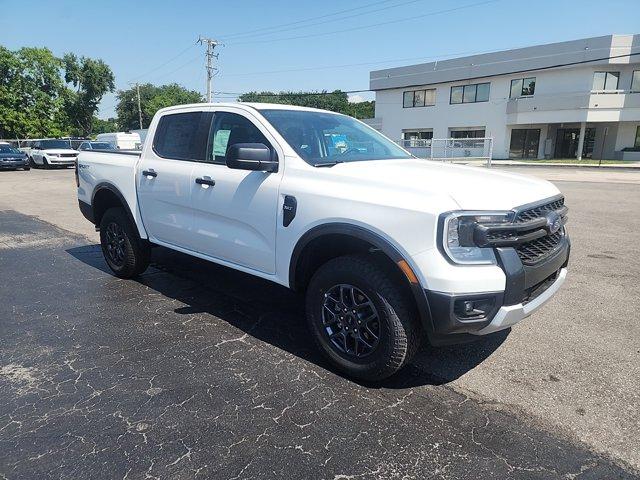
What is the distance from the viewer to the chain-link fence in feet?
88.8

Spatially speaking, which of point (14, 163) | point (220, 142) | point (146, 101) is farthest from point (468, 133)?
point (146, 101)

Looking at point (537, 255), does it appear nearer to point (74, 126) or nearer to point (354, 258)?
point (354, 258)

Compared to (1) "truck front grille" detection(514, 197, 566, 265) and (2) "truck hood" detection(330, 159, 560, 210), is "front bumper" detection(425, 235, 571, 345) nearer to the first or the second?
(1) "truck front grille" detection(514, 197, 566, 265)

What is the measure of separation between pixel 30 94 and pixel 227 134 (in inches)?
2294

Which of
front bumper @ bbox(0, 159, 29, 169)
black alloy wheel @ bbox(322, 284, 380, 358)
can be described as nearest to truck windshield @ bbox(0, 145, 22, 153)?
front bumper @ bbox(0, 159, 29, 169)

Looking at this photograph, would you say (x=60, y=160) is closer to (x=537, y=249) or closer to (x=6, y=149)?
(x=6, y=149)

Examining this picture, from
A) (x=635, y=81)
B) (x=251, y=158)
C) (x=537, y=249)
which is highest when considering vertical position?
(x=635, y=81)

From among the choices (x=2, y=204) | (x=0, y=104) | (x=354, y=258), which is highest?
(x=0, y=104)

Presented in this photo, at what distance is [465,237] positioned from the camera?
2.71 meters

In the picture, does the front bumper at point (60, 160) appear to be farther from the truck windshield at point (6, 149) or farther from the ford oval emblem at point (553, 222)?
the ford oval emblem at point (553, 222)

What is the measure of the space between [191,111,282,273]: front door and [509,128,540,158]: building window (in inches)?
1501

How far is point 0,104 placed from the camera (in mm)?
48469

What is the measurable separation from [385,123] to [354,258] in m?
44.1

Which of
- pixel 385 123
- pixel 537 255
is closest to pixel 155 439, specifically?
pixel 537 255
